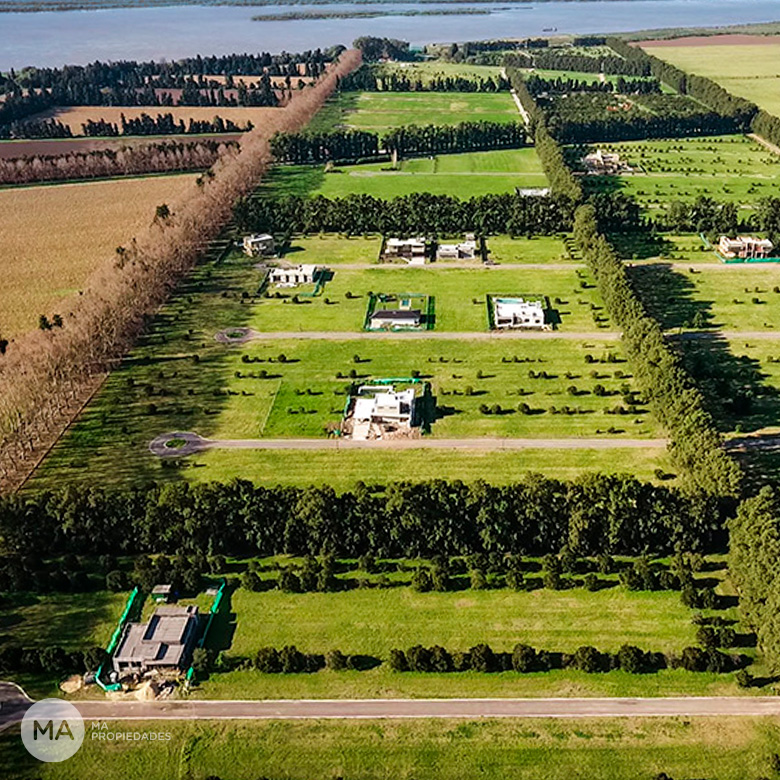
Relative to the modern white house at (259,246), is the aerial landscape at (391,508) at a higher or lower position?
lower

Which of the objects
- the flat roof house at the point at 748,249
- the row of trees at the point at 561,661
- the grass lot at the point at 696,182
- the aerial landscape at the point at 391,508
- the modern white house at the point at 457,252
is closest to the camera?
the aerial landscape at the point at 391,508

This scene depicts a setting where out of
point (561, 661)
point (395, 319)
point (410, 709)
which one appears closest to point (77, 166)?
point (395, 319)

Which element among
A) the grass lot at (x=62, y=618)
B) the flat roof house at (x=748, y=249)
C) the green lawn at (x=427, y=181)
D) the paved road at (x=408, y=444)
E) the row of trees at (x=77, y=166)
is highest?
the row of trees at (x=77, y=166)

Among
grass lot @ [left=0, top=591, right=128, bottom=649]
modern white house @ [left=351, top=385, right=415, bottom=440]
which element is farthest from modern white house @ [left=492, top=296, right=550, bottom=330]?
grass lot @ [left=0, top=591, right=128, bottom=649]

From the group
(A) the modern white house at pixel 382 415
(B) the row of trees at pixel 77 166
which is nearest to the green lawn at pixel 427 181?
(B) the row of trees at pixel 77 166

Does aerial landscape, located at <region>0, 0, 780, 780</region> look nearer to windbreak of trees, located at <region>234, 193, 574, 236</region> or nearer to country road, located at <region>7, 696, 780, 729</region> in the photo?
country road, located at <region>7, 696, 780, 729</region>
